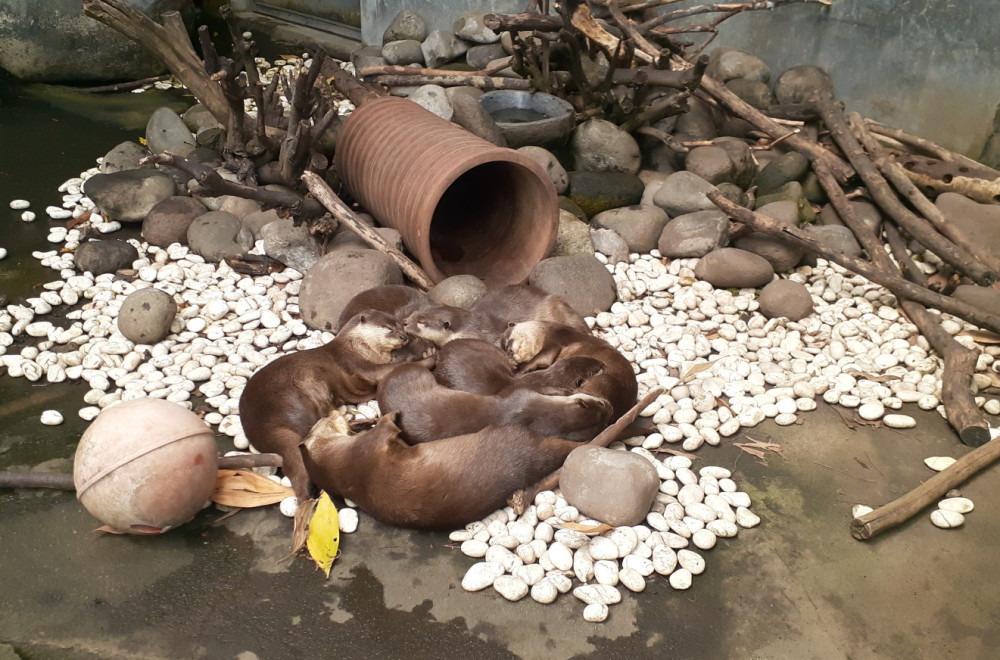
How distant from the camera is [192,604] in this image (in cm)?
259

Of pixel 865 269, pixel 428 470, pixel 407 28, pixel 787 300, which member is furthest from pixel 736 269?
pixel 407 28

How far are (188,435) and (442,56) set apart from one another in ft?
20.7

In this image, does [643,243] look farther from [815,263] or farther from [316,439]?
[316,439]

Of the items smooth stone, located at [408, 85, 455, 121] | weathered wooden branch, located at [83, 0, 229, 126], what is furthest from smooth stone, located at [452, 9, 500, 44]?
weathered wooden branch, located at [83, 0, 229, 126]

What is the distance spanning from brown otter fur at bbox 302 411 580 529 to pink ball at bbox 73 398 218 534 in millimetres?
423

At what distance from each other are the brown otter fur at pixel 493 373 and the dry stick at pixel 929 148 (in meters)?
3.54

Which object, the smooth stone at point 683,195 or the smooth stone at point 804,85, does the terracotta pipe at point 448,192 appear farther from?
the smooth stone at point 804,85

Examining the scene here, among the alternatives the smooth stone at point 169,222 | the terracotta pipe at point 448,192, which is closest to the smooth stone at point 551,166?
the terracotta pipe at point 448,192

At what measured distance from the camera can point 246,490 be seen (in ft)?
9.99

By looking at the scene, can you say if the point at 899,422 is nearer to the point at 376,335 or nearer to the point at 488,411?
the point at 488,411

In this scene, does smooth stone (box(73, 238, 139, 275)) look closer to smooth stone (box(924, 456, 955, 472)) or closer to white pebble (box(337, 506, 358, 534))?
white pebble (box(337, 506, 358, 534))

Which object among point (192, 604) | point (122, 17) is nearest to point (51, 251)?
point (122, 17)

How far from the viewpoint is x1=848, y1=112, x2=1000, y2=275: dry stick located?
15.0ft

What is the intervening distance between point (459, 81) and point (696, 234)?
314 centimetres
